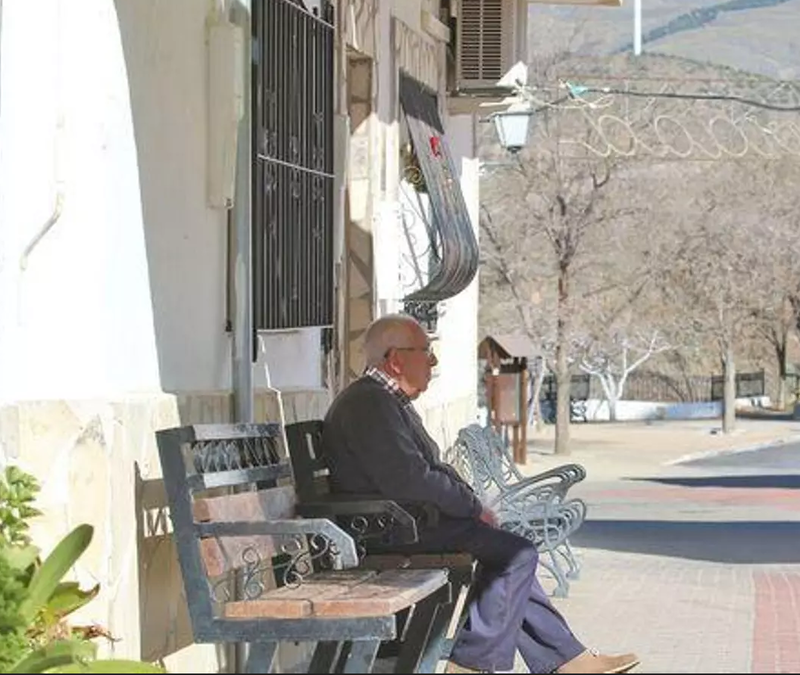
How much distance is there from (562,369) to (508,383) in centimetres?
602

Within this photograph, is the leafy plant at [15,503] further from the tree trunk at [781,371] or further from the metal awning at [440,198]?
the tree trunk at [781,371]

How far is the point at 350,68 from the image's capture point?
12289 mm

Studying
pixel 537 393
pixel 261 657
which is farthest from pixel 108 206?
pixel 537 393

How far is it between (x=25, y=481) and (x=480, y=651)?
2.03m

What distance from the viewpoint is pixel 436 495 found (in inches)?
297

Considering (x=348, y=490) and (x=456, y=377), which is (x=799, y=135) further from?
(x=348, y=490)

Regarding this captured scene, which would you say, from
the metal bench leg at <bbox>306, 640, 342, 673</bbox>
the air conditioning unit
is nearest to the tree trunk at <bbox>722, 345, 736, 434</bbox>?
the air conditioning unit

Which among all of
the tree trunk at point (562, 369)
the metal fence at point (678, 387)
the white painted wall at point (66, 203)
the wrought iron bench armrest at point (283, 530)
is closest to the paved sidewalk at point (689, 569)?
the wrought iron bench armrest at point (283, 530)

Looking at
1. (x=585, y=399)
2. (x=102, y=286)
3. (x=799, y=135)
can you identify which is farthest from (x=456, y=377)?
(x=585, y=399)

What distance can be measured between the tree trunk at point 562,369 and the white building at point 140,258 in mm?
25444

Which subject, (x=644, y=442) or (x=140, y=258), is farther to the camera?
(x=644, y=442)

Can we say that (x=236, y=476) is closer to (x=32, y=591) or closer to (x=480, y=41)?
(x=32, y=591)

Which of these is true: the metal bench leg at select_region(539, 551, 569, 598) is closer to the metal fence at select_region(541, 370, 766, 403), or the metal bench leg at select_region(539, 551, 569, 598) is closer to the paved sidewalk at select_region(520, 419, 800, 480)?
the paved sidewalk at select_region(520, 419, 800, 480)

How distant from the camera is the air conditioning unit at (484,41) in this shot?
1644cm
